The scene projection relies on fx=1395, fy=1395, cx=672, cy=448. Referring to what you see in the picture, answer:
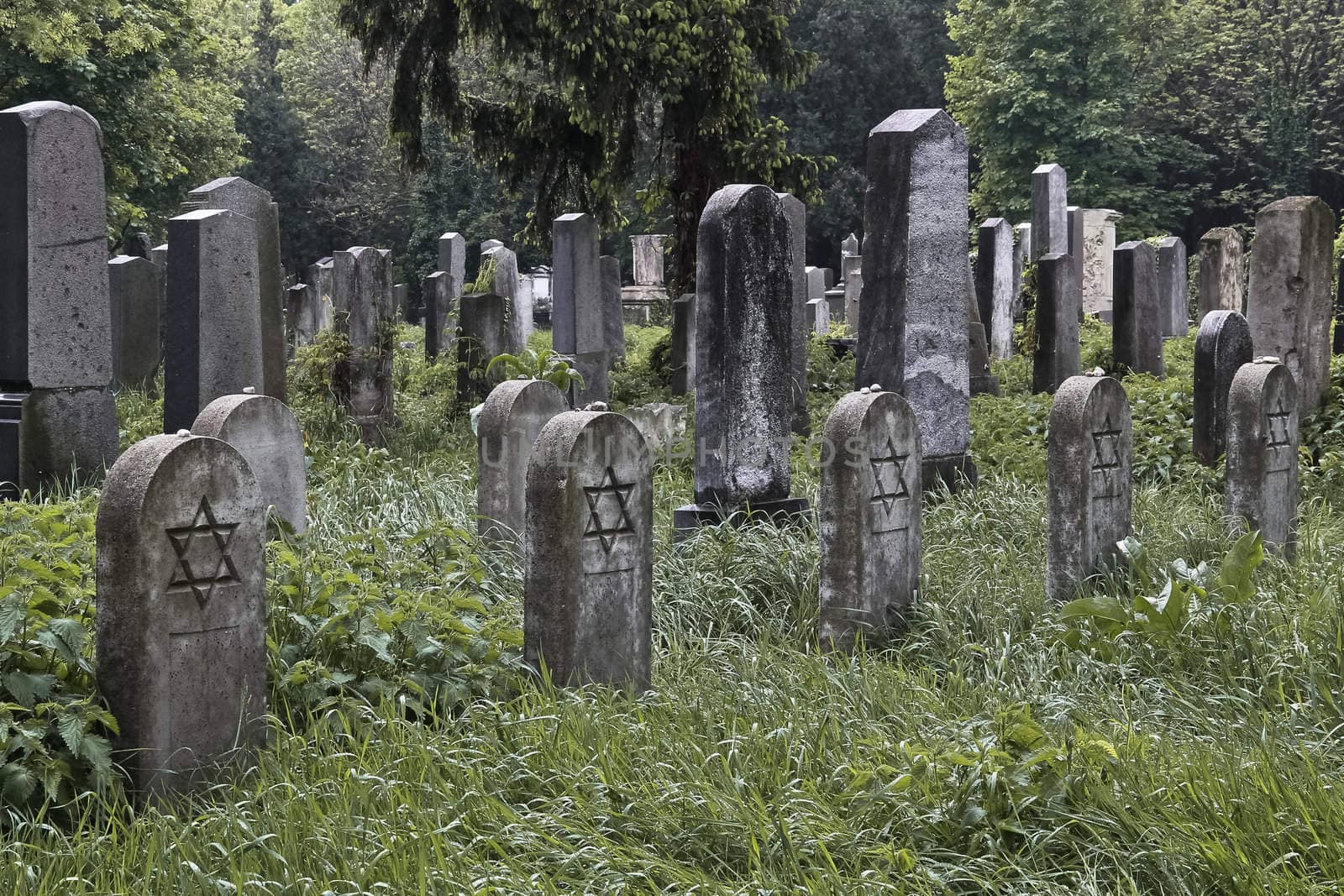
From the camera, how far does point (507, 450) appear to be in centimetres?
703

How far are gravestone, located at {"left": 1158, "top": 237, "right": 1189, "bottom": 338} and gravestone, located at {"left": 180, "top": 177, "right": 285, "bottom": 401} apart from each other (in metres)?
15.2

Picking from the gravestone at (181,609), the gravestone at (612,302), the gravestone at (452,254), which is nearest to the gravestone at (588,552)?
the gravestone at (181,609)

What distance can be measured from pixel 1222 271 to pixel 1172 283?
0.81m

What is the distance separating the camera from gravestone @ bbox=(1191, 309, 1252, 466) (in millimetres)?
9602

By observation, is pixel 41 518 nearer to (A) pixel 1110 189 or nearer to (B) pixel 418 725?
(B) pixel 418 725

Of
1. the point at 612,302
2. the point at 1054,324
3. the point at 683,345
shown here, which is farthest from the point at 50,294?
the point at 1054,324

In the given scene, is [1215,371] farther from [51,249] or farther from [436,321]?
[436,321]

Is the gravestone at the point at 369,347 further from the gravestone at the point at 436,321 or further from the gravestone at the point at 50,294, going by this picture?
the gravestone at the point at 436,321

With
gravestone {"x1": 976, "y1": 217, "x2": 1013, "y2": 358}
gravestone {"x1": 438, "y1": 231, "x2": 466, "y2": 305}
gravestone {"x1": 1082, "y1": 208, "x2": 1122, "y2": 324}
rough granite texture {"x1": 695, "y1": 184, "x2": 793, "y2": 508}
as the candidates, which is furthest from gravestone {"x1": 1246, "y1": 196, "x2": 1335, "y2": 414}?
gravestone {"x1": 438, "y1": 231, "x2": 466, "y2": 305}

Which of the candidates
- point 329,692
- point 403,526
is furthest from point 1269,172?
point 329,692

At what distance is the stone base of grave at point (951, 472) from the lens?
876 cm

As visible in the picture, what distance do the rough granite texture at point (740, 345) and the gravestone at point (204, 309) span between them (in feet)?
9.74

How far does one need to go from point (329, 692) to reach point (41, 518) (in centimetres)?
176

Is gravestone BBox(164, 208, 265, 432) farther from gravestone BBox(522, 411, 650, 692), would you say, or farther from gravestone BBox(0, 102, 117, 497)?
gravestone BBox(522, 411, 650, 692)
